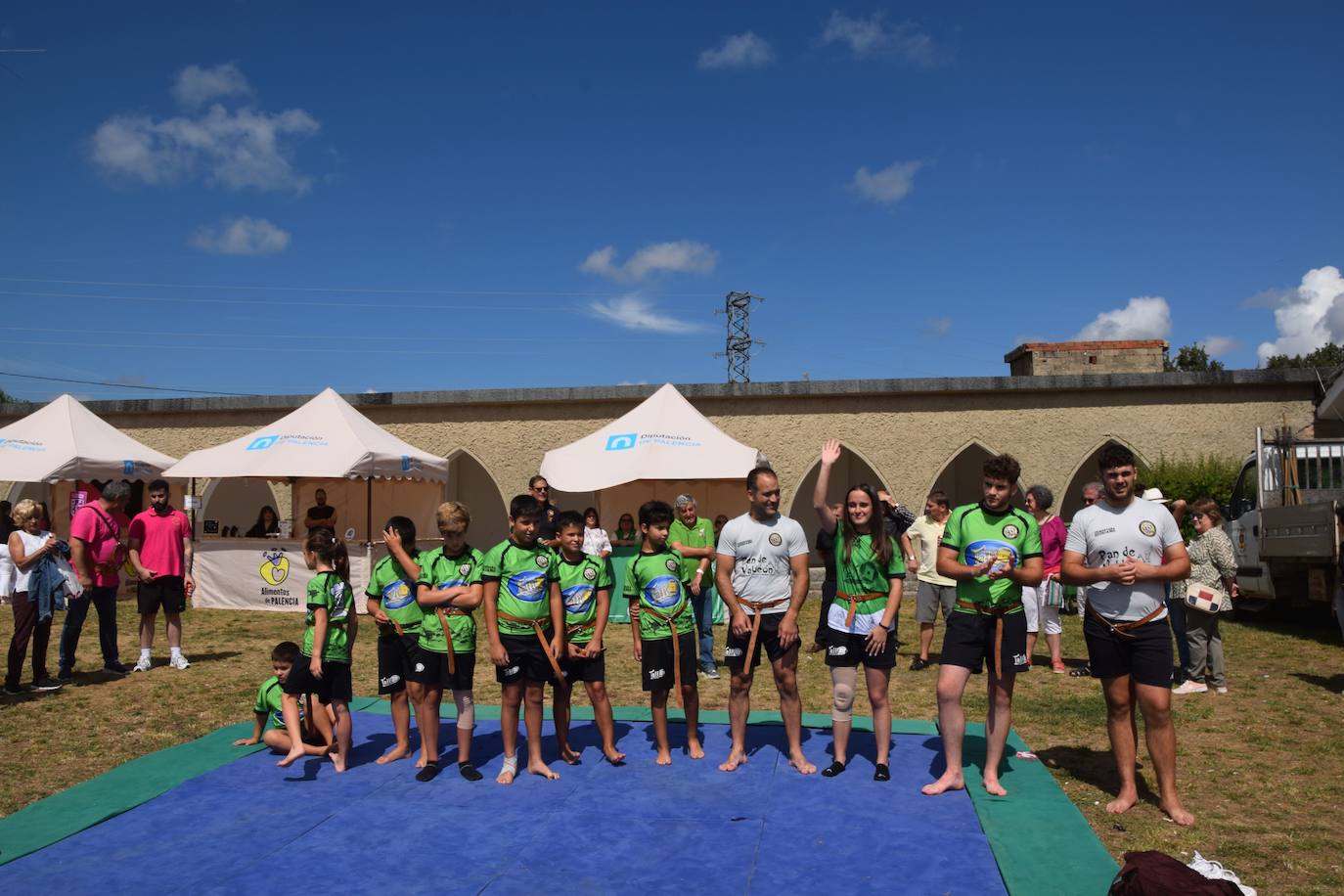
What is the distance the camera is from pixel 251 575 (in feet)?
45.6

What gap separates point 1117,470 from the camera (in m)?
4.84

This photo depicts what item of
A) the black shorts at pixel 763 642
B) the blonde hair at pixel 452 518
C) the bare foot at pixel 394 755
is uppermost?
the blonde hair at pixel 452 518

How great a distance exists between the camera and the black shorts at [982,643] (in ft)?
16.8

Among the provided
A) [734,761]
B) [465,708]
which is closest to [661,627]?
[734,761]

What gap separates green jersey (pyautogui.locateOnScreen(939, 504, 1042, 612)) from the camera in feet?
16.7

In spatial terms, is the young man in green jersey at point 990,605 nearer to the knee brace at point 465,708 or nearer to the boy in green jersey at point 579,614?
the boy in green jersey at point 579,614

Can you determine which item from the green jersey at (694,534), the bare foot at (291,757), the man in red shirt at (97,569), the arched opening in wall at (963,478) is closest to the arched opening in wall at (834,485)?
the arched opening in wall at (963,478)

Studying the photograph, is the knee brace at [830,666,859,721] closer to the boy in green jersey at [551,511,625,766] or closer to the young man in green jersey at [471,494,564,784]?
the boy in green jersey at [551,511,625,766]

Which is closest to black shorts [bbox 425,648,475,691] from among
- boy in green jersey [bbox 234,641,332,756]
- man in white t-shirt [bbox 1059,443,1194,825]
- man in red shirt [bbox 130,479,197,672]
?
boy in green jersey [bbox 234,641,332,756]

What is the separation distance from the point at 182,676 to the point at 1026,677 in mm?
7550

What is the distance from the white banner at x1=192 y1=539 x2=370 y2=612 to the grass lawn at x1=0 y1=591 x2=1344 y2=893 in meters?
2.59

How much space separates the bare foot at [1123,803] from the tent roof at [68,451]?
586 inches

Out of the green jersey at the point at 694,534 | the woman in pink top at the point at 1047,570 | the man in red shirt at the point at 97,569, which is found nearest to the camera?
the woman in pink top at the point at 1047,570

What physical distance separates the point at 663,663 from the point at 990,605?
1907mm
